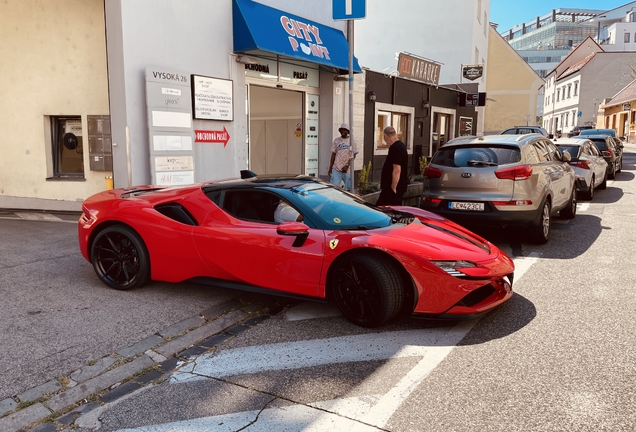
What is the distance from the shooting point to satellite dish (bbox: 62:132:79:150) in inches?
401

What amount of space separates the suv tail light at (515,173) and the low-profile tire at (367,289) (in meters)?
3.76

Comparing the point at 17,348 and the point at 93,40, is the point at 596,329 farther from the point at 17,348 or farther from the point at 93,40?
the point at 93,40

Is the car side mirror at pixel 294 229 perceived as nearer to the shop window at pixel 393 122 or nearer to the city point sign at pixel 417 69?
the shop window at pixel 393 122

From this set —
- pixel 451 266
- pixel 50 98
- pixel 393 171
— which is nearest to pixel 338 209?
pixel 451 266

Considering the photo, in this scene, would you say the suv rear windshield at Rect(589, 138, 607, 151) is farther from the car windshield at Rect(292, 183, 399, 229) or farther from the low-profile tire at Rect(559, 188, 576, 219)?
the car windshield at Rect(292, 183, 399, 229)

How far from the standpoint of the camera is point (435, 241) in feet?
14.8

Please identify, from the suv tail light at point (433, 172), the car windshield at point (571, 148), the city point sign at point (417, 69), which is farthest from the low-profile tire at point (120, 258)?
the city point sign at point (417, 69)

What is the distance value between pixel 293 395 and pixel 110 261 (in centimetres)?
306

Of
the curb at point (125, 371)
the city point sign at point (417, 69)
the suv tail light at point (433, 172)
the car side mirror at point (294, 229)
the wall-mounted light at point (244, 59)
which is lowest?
the curb at point (125, 371)

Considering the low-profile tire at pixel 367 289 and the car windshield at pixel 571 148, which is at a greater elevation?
the car windshield at pixel 571 148

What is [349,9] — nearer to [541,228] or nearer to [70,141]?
[541,228]

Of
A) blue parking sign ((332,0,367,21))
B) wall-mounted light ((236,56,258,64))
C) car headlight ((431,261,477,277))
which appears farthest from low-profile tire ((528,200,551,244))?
wall-mounted light ((236,56,258,64))

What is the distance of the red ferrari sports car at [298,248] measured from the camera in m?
4.24

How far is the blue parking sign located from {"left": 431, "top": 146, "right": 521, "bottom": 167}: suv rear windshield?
2.49 metres
